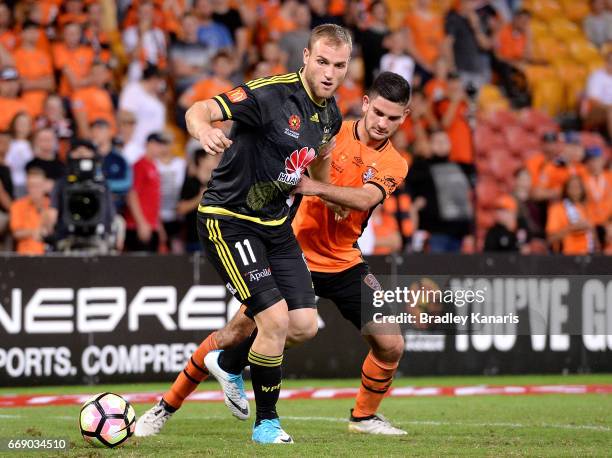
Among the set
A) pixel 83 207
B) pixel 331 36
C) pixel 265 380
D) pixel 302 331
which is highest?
pixel 331 36

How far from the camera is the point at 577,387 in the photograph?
12.0m

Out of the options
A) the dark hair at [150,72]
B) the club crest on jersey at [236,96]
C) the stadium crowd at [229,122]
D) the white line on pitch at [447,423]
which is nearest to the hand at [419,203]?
the stadium crowd at [229,122]

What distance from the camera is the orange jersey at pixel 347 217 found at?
8242 mm

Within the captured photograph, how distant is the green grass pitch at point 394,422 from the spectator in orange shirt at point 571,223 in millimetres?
4168

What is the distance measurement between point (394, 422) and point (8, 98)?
729 centimetres

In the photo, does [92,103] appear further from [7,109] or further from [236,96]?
[236,96]

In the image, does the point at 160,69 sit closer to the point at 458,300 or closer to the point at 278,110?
the point at 458,300

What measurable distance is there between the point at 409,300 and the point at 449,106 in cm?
491

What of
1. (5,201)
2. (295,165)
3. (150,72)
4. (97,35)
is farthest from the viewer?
(97,35)

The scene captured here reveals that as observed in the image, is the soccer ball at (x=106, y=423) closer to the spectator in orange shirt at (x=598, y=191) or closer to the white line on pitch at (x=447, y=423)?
the white line on pitch at (x=447, y=423)

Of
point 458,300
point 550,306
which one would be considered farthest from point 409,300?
point 550,306

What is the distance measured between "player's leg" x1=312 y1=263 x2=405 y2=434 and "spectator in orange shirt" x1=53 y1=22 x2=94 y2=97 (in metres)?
7.35

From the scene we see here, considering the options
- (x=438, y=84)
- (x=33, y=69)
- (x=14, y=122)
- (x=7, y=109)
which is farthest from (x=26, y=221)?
(x=438, y=84)

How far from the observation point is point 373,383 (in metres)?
8.27
